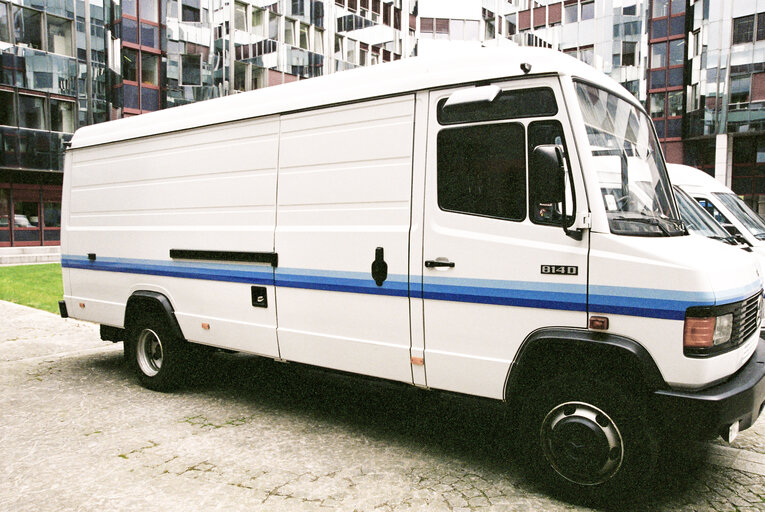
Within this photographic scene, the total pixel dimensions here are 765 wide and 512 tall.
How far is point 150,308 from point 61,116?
2566 cm

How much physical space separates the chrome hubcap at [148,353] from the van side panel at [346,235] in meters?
2.05

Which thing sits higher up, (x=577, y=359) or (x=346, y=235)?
(x=346, y=235)

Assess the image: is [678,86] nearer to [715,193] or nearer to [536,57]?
[715,193]

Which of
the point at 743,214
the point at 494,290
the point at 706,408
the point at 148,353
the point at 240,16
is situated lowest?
the point at 148,353

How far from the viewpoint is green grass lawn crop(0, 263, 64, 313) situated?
1314 centimetres

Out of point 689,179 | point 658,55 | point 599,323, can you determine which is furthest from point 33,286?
point 658,55

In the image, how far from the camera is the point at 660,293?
3.40m

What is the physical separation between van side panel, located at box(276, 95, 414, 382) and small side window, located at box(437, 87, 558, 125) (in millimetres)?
381

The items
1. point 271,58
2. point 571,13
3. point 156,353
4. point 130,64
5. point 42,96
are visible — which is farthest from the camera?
point 571,13

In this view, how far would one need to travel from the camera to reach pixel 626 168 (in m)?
3.97

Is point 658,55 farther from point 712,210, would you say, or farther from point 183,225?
point 183,225

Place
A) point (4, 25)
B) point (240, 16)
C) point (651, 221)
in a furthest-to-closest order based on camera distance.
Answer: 1. point (240, 16)
2. point (4, 25)
3. point (651, 221)

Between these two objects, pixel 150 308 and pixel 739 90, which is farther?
pixel 739 90

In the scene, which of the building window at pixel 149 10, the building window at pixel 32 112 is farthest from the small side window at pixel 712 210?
the building window at pixel 149 10
